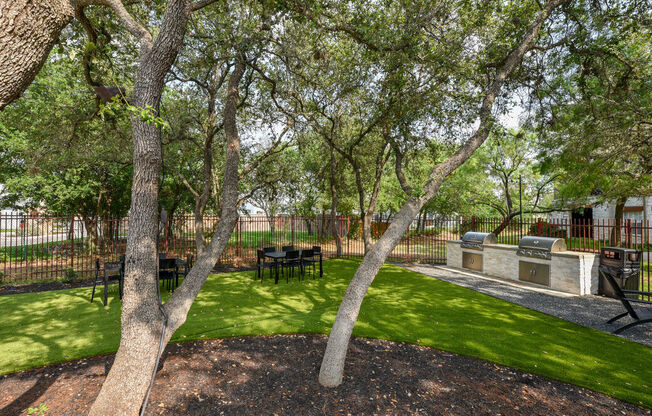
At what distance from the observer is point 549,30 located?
674 centimetres

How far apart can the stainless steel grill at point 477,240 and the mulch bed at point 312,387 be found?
27.0 feet

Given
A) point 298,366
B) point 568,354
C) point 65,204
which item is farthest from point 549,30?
A: point 65,204

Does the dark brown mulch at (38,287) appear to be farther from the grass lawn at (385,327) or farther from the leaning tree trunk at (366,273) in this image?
the leaning tree trunk at (366,273)

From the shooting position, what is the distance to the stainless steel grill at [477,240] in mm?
11617

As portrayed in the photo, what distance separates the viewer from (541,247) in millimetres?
9125

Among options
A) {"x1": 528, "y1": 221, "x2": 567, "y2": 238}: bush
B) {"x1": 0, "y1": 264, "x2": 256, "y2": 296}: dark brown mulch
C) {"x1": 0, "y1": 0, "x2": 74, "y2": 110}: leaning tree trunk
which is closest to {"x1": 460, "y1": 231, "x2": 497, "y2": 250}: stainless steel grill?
{"x1": 528, "y1": 221, "x2": 567, "y2": 238}: bush

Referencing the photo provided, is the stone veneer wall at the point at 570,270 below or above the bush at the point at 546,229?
below

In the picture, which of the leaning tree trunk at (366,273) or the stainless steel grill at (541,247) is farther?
the stainless steel grill at (541,247)

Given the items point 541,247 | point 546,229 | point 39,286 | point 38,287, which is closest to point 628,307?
point 541,247

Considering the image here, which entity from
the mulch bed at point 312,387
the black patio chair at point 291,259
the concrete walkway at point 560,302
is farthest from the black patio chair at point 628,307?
the black patio chair at point 291,259

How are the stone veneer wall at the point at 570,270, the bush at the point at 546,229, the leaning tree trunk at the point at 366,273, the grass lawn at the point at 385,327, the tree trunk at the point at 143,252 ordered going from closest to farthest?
1. the tree trunk at the point at 143,252
2. the leaning tree trunk at the point at 366,273
3. the grass lawn at the point at 385,327
4. the stone veneer wall at the point at 570,270
5. the bush at the point at 546,229

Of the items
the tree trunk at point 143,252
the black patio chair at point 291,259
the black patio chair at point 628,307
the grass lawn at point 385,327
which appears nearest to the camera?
the tree trunk at point 143,252

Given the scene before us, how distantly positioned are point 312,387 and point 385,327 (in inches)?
99.2

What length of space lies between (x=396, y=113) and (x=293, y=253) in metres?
5.43
